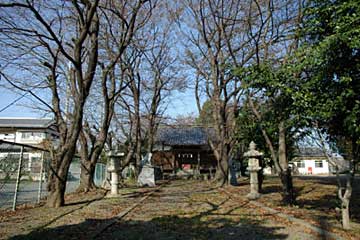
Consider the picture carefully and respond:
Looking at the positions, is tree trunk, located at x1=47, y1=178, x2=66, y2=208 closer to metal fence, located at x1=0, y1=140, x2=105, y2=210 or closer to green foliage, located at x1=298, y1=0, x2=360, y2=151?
metal fence, located at x1=0, y1=140, x2=105, y2=210

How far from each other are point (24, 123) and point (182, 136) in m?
17.8

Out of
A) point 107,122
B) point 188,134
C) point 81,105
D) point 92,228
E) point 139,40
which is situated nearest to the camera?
point 92,228

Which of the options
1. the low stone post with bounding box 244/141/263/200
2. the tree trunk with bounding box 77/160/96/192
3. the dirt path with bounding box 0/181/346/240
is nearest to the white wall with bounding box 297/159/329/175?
the low stone post with bounding box 244/141/263/200

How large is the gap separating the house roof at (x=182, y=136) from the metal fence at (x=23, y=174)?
16.4 metres

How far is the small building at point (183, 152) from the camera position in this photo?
1313 inches

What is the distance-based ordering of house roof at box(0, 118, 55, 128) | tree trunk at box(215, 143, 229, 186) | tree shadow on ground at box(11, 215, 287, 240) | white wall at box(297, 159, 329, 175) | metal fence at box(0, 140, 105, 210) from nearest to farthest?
tree shadow on ground at box(11, 215, 287, 240) < metal fence at box(0, 140, 105, 210) < tree trunk at box(215, 143, 229, 186) < house roof at box(0, 118, 55, 128) < white wall at box(297, 159, 329, 175)

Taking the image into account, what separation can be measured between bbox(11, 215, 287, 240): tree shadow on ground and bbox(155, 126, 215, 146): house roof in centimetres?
2484

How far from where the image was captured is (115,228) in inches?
273

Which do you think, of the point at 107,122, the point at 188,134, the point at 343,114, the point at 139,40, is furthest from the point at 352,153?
the point at 188,134

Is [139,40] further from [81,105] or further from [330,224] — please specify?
[330,224]

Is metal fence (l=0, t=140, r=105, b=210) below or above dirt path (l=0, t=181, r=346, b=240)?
above

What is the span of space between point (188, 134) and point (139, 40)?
707 inches

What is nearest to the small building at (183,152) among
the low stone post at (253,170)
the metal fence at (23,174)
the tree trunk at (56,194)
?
the metal fence at (23,174)

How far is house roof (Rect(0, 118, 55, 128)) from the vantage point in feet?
112
